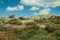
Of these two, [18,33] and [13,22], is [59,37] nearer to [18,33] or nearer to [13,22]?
[18,33]

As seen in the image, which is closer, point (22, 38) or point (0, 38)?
point (0, 38)

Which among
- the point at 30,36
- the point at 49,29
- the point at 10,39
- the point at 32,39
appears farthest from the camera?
the point at 49,29

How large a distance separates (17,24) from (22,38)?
1254cm

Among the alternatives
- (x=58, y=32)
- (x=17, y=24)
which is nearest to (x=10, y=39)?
(x=58, y=32)

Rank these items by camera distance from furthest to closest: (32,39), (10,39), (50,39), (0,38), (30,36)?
1. (30,36)
2. (32,39)
3. (50,39)
4. (10,39)
5. (0,38)

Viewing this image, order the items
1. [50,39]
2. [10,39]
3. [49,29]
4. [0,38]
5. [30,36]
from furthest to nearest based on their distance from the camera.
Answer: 1. [49,29]
2. [30,36]
3. [50,39]
4. [10,39]
5. [0,38]

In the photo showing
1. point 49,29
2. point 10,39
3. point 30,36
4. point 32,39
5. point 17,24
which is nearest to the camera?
point 10,39

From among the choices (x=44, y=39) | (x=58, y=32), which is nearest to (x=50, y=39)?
(x=44, y=39)

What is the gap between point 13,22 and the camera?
1704 inches

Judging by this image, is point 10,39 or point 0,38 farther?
point 10,39

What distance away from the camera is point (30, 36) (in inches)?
1227

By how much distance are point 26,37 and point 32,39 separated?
4.47 ft

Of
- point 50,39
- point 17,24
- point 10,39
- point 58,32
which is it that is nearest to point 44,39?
point 50,39

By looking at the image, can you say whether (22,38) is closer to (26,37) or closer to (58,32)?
(26,37)
